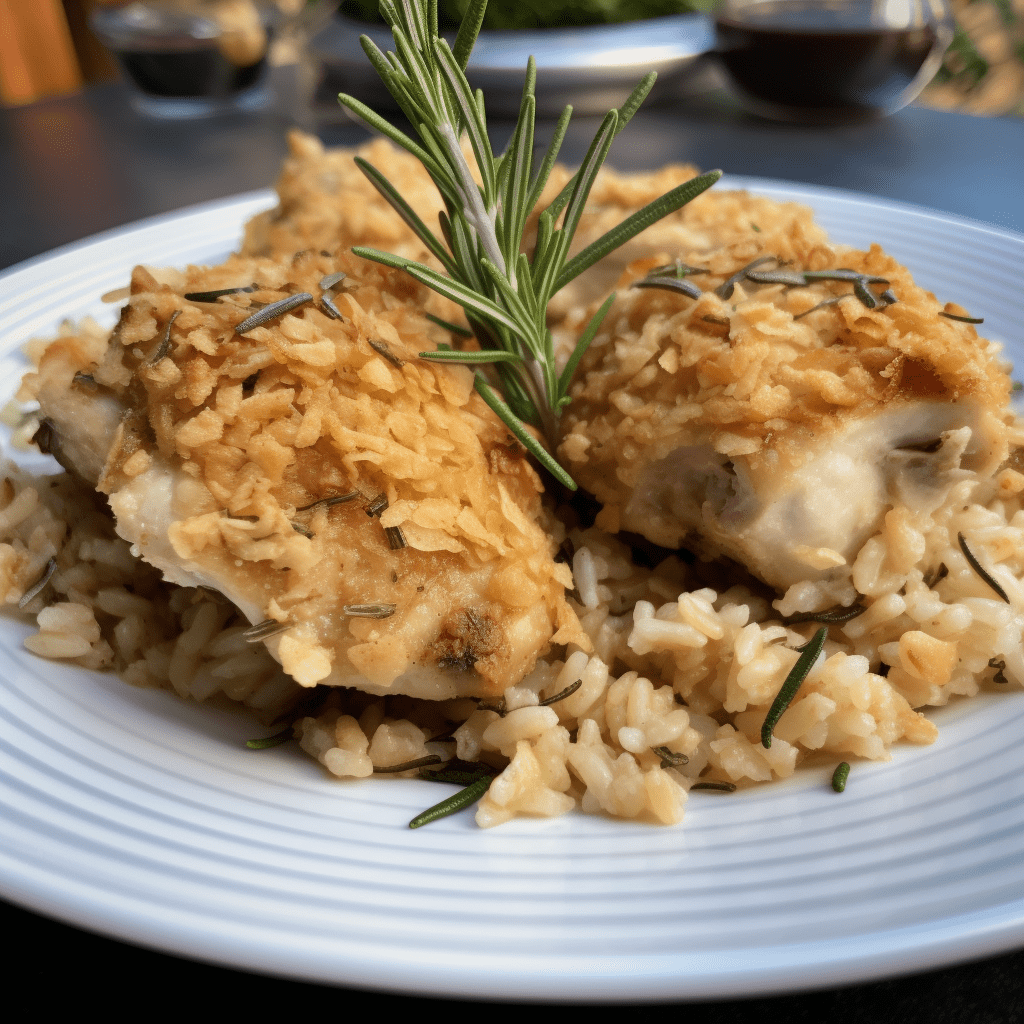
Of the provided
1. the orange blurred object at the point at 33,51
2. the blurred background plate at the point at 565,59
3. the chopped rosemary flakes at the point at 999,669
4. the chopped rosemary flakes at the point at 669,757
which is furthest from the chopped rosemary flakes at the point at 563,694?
the orange blurred object at the point at 33,51

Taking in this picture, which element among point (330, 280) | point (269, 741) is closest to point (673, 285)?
point (330, 280)

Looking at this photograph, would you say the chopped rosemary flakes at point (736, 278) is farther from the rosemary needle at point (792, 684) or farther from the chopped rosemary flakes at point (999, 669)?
the chopped rosemary flakes at point (999, 669)

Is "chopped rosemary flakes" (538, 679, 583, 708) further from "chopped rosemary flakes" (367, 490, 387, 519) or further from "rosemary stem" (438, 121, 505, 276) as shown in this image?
"rosemary stem" (438, 121, 505, 276)

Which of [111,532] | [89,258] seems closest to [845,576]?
[111,532]

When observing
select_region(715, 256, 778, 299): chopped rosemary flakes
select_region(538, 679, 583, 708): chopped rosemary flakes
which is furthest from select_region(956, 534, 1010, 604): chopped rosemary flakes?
select_region(538, 679, 583, 708): chopped rosemary flakes

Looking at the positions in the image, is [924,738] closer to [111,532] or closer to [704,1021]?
[704,1021]

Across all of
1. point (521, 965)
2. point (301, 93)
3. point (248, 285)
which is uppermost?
point (248, 285)

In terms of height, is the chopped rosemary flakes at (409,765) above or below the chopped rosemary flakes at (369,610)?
below
